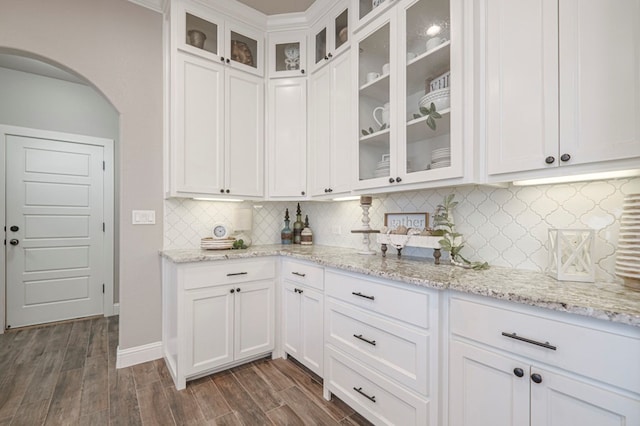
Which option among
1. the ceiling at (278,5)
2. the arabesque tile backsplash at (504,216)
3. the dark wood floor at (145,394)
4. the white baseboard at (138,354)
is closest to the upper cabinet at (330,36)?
the ceiling at (278,5)

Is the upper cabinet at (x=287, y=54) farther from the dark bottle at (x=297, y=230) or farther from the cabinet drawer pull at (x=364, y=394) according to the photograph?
the cabinet drawer pull at (x=364, y=394)

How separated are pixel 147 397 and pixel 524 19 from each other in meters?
3.00

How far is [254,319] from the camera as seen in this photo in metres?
2.28

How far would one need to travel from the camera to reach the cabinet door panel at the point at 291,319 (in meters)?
2.20

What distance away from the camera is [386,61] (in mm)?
1823

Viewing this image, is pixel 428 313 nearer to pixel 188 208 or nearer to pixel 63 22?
pixel 188 208

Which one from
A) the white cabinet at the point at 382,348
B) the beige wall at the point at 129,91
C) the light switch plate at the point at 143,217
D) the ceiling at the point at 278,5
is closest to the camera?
the white cabinet at the point at 382,348

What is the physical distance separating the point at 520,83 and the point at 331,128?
134 centimetres

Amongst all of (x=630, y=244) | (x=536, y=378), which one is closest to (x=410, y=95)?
(x=630, y=244)

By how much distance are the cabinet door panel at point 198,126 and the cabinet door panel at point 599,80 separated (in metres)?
2.24

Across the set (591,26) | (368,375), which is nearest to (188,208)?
(368,375)

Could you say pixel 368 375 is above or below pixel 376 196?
below

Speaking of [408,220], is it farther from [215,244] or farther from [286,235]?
[215,244]

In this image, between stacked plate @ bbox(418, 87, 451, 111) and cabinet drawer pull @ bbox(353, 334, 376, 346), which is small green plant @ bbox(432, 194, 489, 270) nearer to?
stacked plate @ bbox(418, 87, 451, 111)
